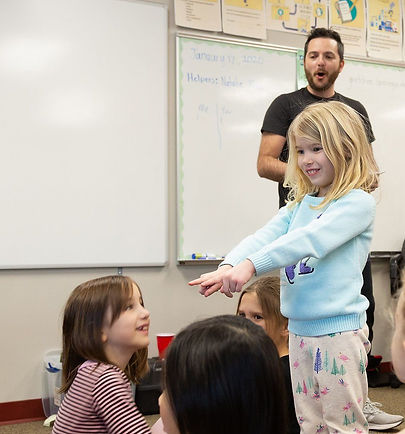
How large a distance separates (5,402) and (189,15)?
226 cm

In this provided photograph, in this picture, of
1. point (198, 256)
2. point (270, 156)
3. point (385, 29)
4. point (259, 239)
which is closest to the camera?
point (259, 239)

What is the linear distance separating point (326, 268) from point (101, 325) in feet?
1.99

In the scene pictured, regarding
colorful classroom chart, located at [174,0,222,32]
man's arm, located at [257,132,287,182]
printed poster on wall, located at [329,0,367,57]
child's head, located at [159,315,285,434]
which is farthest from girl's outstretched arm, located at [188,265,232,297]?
printed poster on wall, located at [329,0,367,57]

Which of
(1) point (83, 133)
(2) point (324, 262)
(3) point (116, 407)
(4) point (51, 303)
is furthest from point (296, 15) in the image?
(3) point (116, 407)

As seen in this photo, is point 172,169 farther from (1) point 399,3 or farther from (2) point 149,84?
(1) point 399,3

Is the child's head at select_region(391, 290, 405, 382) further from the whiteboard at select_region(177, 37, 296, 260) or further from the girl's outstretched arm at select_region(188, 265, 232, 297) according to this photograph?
the whiteboard at select_region(177, 37, 296, 260)

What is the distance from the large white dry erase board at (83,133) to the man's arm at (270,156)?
90 centimetres

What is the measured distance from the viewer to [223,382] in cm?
83

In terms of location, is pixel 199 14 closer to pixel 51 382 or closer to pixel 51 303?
pixel 51 303

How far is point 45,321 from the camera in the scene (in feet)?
9.55

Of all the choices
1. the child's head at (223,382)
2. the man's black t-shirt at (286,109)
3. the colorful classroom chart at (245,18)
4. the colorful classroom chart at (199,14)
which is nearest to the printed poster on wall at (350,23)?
the colorful classroom chart at (245,18)

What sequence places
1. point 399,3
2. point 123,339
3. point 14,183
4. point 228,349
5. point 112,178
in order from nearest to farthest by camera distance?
point 228,349 < point 123,339 < point 14,183 < point 112,178 < point 399,3

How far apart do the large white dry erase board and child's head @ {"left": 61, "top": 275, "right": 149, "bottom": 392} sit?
1.39 meters

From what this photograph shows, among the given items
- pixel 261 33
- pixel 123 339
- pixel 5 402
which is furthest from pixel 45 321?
pixel 261 33
